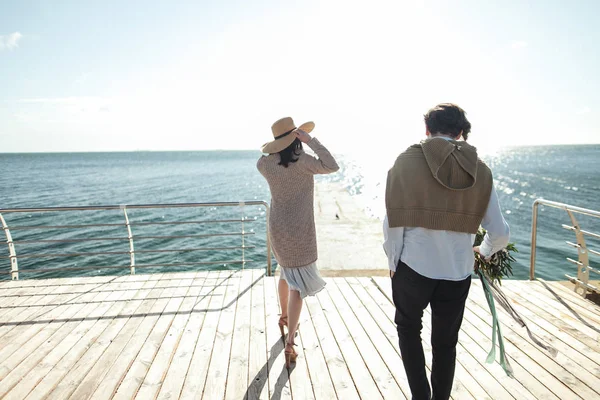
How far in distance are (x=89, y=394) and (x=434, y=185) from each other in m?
2.52

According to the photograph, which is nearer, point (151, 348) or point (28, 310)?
point (151, 348)

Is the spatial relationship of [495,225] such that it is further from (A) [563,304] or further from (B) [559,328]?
(A) [563,304]

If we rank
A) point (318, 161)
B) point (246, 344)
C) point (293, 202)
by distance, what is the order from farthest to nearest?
point (246, 344) → point (293, 202) → point (318, 161)

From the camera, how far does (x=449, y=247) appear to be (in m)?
1.83

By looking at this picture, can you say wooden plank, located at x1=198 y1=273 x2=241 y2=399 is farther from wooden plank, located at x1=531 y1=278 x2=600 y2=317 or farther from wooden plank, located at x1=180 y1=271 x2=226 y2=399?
wooden plank, located at x1=531 y1=278 x2=600 y2=317

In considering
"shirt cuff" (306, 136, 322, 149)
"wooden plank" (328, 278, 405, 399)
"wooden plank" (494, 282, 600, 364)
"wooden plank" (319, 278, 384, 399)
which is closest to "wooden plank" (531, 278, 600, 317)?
"wooden plank" (494, 282, 600, 364)

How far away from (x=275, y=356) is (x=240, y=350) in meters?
0.30

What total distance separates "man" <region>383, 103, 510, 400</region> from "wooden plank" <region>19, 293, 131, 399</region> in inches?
95.0

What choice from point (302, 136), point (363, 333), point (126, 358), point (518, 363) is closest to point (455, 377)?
point (518, 363)

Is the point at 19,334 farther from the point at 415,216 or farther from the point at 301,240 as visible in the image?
the point at 415,216

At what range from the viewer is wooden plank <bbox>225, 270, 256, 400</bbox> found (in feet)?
8.23

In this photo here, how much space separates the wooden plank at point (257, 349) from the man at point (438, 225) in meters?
1.10

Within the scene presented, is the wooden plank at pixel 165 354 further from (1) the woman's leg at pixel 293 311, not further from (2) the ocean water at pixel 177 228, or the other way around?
(1) the woman's leg at pixel 293 311

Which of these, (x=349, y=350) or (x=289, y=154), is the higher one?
(x=289, y=154)
